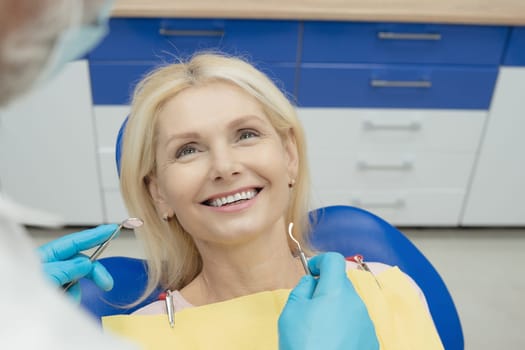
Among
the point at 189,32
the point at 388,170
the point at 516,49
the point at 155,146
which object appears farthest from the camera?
the point at 388,170

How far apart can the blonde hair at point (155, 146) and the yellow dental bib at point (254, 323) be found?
161 millimetres

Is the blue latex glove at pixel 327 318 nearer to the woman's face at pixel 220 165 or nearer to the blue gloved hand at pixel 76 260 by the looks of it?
the woman's face at pixel 220 165

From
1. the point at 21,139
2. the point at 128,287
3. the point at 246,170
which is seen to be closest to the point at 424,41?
the point at 246,170

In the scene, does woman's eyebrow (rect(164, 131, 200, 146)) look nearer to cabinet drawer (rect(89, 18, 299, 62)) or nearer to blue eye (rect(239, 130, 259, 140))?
blue eye (rect(239, 130, 259, 140))

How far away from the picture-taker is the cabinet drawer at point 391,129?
2.26 m

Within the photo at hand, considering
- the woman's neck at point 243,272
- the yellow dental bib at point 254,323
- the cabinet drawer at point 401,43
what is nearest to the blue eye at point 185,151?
the woman's neck at point 243,272

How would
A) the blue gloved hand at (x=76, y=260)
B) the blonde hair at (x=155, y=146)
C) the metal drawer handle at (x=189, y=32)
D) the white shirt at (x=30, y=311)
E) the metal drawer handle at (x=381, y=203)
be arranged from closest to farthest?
the white shirt at (x=30, y=311) → the blue gloved hand at (x=76, y=260) → the blonde hair at (x=155, y=146) → the metal drawer handle at (x=189, y=32) → the metal drawer handle at (x=381, y=203)

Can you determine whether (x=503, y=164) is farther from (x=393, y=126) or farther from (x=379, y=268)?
(x=379, y=268)

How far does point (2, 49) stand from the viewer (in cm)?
36

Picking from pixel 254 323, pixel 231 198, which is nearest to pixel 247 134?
pixel 231 198

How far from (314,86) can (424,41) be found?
442 mm

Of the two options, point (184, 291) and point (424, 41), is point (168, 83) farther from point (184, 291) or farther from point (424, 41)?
point (424, 41)

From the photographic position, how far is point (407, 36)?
6.88ft

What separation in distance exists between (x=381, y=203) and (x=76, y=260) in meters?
1.61
